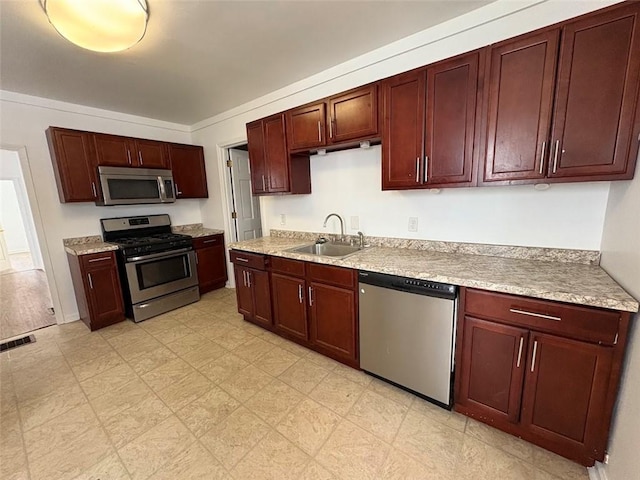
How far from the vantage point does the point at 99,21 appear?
1.47 m

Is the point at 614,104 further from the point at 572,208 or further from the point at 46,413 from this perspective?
the point at 46,413

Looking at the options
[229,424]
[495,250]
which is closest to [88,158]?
[229,424]

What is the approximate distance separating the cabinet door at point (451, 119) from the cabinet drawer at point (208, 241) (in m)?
3.33

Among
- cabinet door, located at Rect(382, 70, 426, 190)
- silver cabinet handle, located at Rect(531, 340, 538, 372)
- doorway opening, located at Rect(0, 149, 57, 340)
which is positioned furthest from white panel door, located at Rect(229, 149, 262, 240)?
silver cabinet handle, located at Rect(531, 340, 538, 372)

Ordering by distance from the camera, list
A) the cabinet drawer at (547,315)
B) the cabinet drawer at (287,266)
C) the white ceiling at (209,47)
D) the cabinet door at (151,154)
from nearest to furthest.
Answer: the cabinet drawer at (547,315)
the white ceiling at (209,47)
the cabinet drawer at (287,266)
the cabinet door at (151,154)

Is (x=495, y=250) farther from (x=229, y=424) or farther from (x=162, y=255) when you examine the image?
(x=162, y=255)

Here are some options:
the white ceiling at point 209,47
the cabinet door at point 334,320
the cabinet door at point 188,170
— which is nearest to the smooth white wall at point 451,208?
the cabinet door at point 334,320

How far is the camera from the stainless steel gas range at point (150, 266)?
314 centimetres

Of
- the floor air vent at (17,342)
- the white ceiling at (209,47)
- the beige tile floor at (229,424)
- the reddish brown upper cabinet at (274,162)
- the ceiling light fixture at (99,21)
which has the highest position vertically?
the white ceiling at (209,47)

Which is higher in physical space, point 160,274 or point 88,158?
point 88,158

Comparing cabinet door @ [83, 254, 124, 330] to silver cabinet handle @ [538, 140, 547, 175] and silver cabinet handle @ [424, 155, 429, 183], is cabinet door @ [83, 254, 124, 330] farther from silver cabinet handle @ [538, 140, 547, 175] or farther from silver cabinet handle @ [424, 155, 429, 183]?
silver cabinet handle @ [538, 140, 547, 175]

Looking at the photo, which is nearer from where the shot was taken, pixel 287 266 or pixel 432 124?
pixel 432 124

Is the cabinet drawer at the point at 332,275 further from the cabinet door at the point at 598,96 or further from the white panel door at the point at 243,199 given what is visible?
the white panel door at the point at 243,199

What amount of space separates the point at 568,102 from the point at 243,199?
386cm
